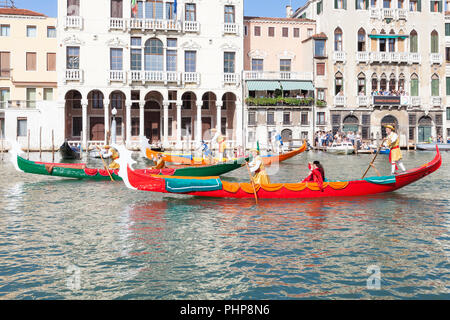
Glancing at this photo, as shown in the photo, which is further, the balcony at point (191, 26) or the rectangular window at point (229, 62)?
the rectangular window at point (229, 62)

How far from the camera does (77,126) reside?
118 feet

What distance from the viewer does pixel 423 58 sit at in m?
39.0

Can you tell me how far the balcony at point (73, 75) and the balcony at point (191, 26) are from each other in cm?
817

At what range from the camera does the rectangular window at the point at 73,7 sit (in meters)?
34.1

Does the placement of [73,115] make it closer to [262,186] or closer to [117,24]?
[117,24]

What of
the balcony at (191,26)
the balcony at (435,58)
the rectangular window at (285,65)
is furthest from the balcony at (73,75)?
the balcony at (435,58)

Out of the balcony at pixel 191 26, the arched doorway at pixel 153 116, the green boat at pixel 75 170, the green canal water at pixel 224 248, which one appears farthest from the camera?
the arched doorway at pixel 153 116

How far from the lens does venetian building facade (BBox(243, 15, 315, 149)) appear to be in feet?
120

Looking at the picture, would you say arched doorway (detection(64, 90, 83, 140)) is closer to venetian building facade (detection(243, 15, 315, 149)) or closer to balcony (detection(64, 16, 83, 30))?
balcony (detection(64, 16, 83, 30))

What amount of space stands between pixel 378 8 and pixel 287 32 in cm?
735

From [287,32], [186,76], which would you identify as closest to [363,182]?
[186,76]

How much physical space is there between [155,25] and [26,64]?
10.2 m

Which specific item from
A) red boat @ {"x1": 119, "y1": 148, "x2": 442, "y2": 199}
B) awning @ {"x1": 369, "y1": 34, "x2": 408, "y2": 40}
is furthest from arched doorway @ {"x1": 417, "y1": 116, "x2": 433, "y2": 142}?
red boat @ {"x1": 119, "y1": 148, "x2": 442, "y2": 199}

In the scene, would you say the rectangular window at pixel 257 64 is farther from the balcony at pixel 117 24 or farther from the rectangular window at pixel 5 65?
the rectangular window at pixel 5 65
